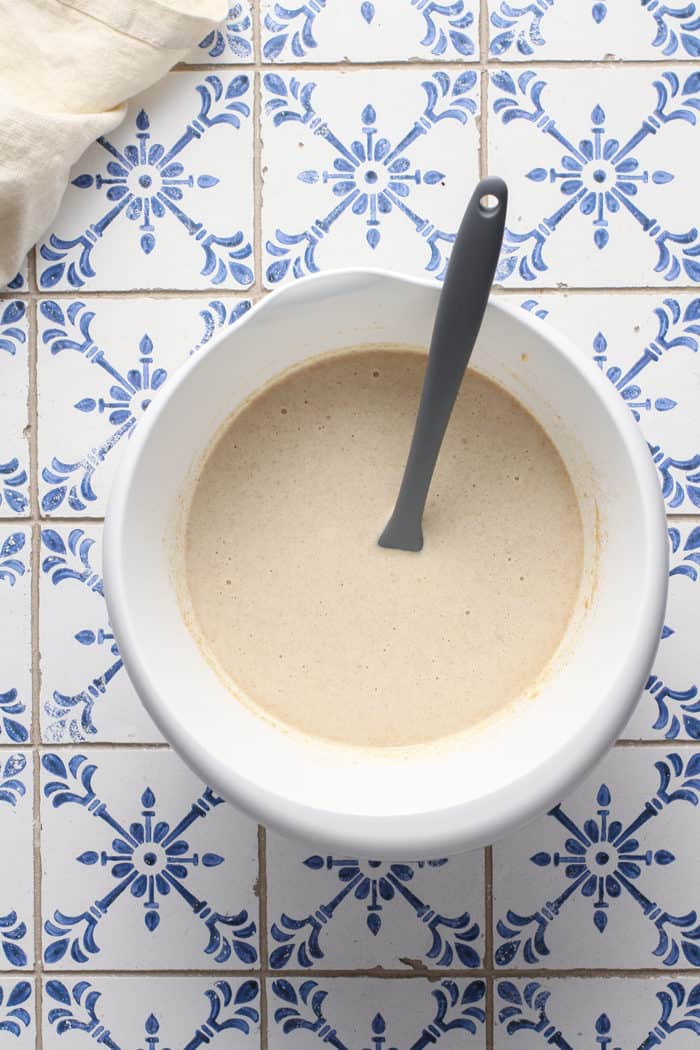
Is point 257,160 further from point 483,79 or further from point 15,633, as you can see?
point 15,633

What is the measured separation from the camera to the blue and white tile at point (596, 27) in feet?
2.68

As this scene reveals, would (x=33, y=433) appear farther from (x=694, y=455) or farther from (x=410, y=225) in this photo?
(x=694, y=455)

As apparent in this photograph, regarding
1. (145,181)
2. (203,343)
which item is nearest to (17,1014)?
(203,343)

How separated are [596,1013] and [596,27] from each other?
2.29 feet

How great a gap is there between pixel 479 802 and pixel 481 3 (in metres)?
0.55

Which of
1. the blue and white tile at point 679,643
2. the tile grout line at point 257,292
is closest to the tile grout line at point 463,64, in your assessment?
the tile grout line at point 257,292

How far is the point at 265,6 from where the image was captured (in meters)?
0.81

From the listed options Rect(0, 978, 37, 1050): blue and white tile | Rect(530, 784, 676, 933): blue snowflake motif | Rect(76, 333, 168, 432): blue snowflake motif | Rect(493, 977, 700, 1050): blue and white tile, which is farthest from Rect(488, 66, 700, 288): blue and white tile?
Rect(0, 978, 37, 1050): blue and white tile

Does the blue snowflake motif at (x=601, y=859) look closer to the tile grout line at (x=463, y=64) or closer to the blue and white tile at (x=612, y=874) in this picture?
the blue and white tile at (x=612, y=874)

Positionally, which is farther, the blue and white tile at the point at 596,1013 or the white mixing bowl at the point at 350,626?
the blue and white tile at the point at 596,1013

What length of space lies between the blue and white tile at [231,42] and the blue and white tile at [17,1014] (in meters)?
0.67

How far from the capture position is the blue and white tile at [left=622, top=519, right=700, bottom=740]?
81cm

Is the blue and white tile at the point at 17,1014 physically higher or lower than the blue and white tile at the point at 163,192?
lower

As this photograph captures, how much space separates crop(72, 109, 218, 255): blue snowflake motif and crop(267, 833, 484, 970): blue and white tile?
0.45 metres
